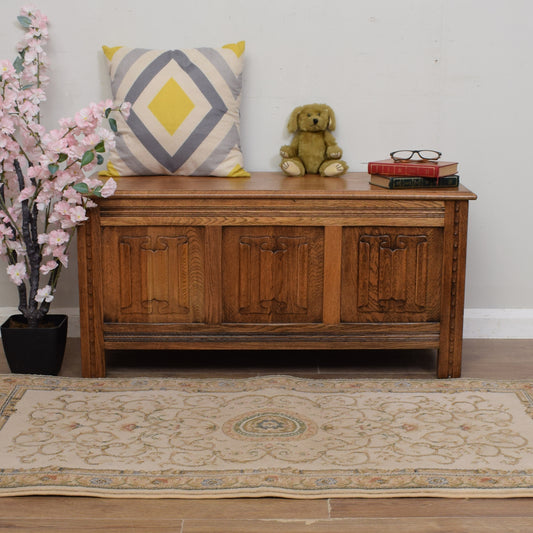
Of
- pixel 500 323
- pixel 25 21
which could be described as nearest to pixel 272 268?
pixel 500 323

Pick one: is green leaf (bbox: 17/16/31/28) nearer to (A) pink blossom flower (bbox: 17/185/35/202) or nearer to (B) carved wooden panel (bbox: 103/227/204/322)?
(A) pink blossom flower (bbox: 17/185/35/202)

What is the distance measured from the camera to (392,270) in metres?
2.77

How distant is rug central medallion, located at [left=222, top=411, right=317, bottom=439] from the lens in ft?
7.66

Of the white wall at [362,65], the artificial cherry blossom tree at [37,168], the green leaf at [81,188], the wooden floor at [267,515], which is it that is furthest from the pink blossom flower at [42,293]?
the wooden floor at [267,515]

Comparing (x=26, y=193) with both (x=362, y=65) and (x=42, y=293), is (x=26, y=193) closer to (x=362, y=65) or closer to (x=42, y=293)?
(x=42, y=293)

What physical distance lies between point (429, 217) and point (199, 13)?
1175 mm

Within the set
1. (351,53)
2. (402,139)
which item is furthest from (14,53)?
(402,139)

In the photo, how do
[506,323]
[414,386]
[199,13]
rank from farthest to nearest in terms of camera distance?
[506,323], [199,13], [414,386]

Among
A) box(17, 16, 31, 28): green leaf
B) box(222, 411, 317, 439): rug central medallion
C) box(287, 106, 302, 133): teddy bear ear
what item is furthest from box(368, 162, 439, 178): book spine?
box(17, 16, 31, 28): green leaf

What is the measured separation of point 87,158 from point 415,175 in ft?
Answer: 3.57

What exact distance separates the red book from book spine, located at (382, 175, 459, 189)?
0.06 ft

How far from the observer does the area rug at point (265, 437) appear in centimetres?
207

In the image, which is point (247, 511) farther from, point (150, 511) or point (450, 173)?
point (450, 173)

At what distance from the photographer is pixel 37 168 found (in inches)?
104
